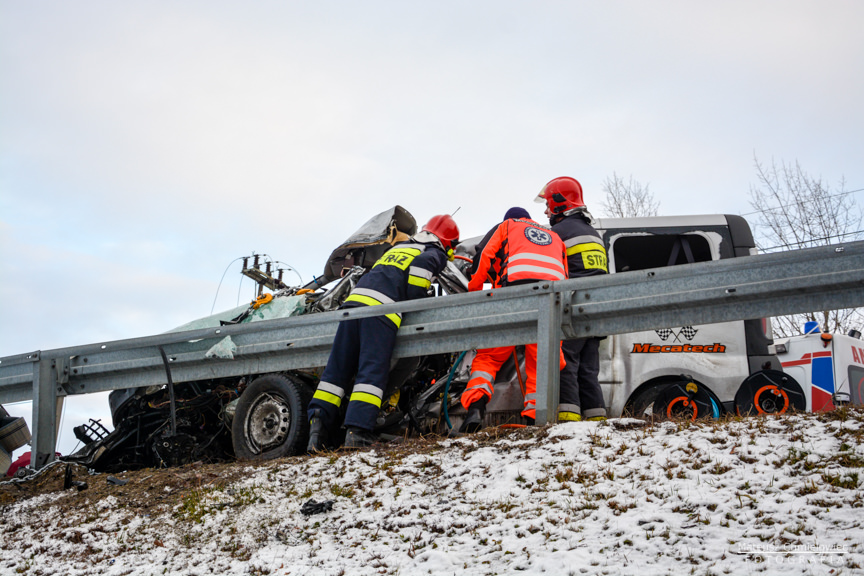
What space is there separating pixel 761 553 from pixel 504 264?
3526 mm

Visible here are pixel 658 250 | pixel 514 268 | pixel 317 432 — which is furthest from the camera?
pixel 658 250

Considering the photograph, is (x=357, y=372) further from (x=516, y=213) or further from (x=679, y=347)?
(x=679, y=347)

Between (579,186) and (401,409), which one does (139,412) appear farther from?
(579,186)

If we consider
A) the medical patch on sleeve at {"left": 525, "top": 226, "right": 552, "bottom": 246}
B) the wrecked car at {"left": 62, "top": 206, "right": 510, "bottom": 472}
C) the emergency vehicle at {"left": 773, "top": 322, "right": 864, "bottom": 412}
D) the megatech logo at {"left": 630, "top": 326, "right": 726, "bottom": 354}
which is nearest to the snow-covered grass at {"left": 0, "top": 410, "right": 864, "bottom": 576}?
the wrecked car at {"left": 62, "top": 206, "right": 510, "bottom": 472}

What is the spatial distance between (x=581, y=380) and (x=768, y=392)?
1408mm

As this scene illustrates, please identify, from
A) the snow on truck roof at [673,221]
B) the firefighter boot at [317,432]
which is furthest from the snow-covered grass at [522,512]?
the snow on truck roof at [673,221]

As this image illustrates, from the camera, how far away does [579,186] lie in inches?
257

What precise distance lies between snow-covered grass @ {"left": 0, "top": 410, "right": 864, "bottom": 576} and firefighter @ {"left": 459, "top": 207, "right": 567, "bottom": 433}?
1102 mm

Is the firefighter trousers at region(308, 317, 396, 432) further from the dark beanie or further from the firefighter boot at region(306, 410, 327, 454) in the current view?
the dark beanie

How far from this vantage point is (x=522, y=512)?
129 inches

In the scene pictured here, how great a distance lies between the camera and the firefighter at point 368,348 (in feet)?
17.2

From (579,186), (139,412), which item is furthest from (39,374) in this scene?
(579,186)

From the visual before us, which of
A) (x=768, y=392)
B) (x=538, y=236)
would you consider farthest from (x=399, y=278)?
(x=768, y=392)

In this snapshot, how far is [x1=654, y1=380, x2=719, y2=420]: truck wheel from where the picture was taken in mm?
5812
